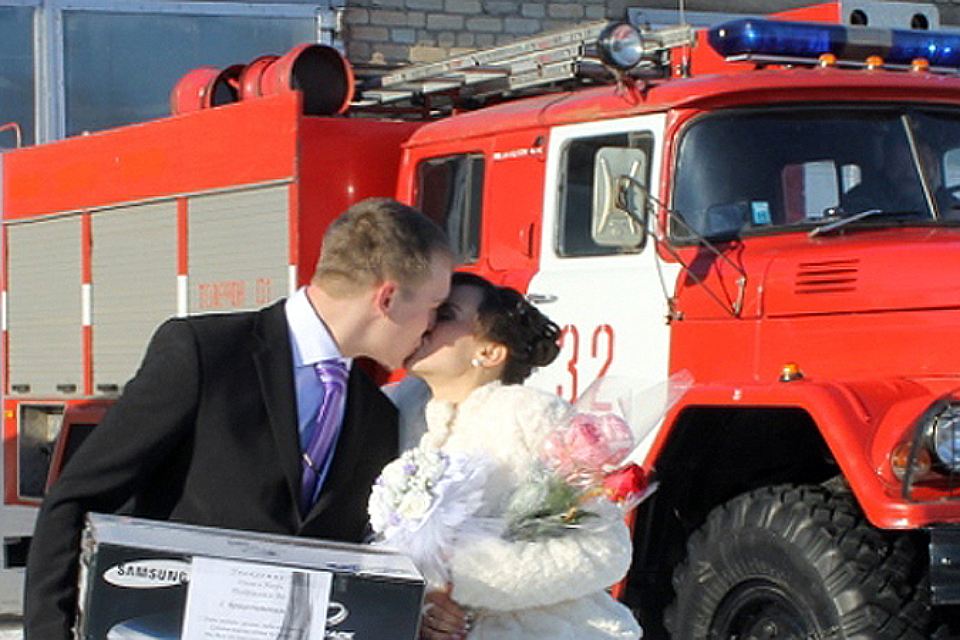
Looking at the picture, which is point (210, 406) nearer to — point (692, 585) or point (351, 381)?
point (351, 381)

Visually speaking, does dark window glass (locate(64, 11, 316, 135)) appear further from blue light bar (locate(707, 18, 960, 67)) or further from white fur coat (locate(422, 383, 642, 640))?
white fur coat (locate(422, 383, 642, 640))

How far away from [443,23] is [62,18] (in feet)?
9.21

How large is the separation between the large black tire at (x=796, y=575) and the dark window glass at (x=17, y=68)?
926cm

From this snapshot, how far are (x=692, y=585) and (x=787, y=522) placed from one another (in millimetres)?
448

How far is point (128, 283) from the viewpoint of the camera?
841 centimetres

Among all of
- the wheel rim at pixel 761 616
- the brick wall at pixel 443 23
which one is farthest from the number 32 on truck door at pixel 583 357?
the brick wall at pixel 443 23

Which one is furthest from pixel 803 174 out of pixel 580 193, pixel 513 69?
pixel 513 69

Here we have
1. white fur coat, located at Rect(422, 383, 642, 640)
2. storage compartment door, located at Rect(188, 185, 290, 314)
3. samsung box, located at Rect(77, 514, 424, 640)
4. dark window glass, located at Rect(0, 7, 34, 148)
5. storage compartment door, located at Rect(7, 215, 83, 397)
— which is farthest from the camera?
dark window glass, located at Rect(0, 7, 34, 148)

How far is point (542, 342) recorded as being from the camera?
10.8 feet

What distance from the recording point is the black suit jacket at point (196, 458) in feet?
9.40

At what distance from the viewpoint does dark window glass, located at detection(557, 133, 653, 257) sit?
6062 millimetres

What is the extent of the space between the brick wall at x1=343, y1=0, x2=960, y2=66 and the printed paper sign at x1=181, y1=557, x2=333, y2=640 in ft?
37.7

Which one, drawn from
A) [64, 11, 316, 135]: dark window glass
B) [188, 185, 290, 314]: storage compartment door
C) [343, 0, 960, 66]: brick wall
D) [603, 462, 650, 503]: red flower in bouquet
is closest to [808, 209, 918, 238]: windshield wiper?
[603, 462, 650, 503]: red flower in bouquet

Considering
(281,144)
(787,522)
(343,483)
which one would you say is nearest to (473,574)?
(343,483)
